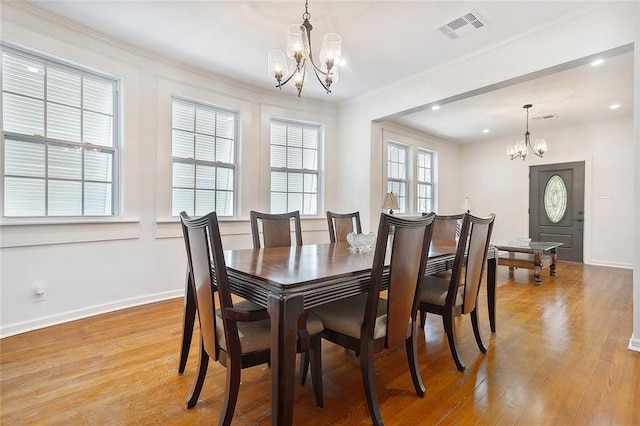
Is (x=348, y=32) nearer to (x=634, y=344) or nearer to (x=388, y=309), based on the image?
(x=388, y=309)

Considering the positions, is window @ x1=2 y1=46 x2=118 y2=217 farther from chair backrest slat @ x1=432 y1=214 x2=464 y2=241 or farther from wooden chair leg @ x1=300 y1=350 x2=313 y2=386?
chair backrest slat @ x1=432 y1=214 x2=464 y2=241

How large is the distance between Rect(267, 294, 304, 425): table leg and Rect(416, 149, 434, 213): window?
591cm

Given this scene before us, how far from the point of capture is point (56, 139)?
2893 mm

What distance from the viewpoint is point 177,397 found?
175 cm

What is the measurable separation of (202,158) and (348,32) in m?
2.27

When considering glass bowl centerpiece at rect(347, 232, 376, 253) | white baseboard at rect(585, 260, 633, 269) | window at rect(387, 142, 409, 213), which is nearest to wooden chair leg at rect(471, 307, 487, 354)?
glass bowl centerpiece at rect(347, 232, 376, 253)

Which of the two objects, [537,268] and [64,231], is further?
[537,268]

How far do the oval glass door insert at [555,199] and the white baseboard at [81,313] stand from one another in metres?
7.15

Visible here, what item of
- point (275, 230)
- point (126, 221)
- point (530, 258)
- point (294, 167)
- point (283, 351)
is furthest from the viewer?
point (294, 167)

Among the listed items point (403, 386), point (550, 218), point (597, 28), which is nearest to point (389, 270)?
point (403, 386)

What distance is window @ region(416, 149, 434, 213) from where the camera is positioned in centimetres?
689

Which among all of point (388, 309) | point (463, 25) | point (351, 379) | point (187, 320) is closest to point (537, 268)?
point (463, 25)

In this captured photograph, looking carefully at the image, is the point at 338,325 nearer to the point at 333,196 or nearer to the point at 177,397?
the point at 177,397

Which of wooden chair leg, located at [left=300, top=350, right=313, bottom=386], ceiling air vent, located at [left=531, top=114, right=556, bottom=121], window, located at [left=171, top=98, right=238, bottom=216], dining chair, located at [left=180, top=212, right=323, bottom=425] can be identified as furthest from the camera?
ceiling air vent, located at [left=531, top=114, right=556, bottom=121]
